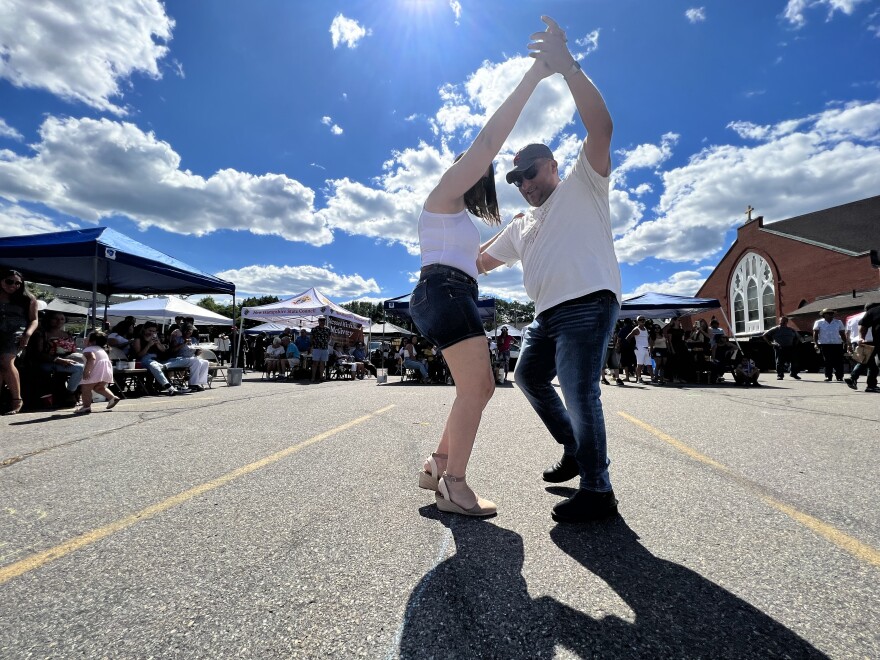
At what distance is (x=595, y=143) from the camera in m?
2.00

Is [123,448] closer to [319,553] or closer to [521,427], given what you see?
[319,553]

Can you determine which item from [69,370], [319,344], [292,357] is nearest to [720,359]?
[319,344]

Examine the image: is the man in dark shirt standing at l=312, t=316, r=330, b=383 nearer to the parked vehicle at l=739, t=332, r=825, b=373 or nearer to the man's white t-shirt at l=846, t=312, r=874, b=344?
the man's white t-shirt at l=846, t=312, r=874, b=344

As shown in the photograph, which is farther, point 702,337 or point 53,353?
point 702,337

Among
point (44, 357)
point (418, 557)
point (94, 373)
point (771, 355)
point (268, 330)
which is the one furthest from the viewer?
point (268, 330)

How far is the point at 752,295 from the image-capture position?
36500mm

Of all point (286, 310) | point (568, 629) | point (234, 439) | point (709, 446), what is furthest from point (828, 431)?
point (286, 310)

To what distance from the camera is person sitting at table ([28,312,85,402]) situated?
21.3ft

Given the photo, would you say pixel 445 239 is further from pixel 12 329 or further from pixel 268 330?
pixel 268 330

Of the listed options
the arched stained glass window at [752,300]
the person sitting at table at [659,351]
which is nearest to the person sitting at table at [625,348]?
the person sitting at table at [659,351]

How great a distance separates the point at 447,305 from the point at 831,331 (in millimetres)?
14468

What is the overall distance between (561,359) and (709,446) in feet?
8.06

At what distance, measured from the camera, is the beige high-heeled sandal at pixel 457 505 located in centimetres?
210

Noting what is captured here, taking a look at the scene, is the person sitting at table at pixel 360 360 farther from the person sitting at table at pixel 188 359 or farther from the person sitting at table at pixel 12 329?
the person sitting at table at pixel 12 329
